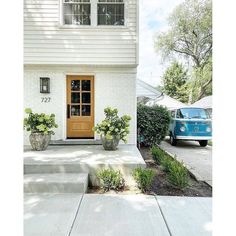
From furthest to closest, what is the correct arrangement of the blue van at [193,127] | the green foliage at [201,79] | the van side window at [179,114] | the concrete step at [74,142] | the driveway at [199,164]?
the green foliage at [201,79] < the van side window at [179,114] < the blue van at [193,127] < the concrete step at [74,142] < the driveway at [199,164]

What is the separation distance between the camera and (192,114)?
1121cm

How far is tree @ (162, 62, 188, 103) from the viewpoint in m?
40.8

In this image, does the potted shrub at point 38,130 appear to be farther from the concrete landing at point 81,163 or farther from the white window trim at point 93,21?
the white window trim at point 93,21

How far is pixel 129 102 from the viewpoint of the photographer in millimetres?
8195

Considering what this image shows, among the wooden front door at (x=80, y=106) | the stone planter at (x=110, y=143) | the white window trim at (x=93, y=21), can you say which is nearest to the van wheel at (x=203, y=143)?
the wooden front door at (x=80, y=106)

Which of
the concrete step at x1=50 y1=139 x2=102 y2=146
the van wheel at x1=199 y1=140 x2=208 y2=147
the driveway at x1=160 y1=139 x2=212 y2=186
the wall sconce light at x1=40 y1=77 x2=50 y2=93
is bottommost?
the driveway at x1=160 y1=139 x2=212 y2=186

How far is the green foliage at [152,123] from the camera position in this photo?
959cm

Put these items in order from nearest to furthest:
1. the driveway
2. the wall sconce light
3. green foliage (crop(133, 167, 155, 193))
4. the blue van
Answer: green foliage (crop(133, 167, 155, 193)) < the driveway < the wall sconce light < the blue van

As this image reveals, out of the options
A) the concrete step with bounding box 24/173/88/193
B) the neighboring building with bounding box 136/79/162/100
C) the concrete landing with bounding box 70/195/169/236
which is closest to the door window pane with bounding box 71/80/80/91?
the concrete step with bounding box 24/173/88/193

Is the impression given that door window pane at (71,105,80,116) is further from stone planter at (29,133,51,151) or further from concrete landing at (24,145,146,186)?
concrete landing at (24,145,146,186)

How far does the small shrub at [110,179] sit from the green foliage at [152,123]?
4.71 m

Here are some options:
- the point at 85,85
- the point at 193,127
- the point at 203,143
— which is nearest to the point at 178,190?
the point at 85,85

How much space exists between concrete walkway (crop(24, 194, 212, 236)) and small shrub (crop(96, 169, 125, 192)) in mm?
385
